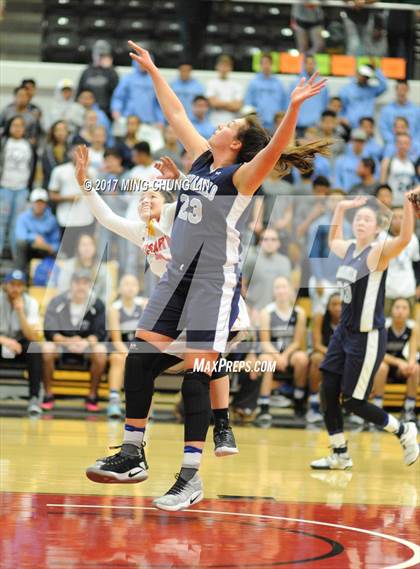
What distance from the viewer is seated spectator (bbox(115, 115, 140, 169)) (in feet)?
Result: 44.8

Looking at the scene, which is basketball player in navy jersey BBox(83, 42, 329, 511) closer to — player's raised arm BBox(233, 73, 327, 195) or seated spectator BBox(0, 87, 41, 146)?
player's raised arm BBox(233, 73, 327, 195)

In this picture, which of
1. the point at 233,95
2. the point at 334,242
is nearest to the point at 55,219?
the point at 233,95

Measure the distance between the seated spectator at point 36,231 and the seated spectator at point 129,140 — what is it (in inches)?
48.9

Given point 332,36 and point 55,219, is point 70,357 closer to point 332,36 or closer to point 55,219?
point 55,219

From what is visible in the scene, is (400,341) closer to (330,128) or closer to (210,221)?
(330,128)

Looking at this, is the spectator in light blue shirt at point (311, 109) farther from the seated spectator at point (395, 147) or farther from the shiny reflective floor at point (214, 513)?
the shiny reflective floor at point (214, 513)

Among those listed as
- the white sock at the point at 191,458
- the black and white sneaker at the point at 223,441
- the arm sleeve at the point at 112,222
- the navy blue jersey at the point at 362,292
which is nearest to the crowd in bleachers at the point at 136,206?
the navy blue jersey at the point at 362,292

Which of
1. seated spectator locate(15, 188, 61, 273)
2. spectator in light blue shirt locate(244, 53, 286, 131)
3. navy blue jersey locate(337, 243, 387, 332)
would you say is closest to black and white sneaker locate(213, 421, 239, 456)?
navy blue jersey locate(337, 243, 387, 332)

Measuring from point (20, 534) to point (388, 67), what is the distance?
12964 millimetres

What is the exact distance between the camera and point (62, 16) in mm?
17250

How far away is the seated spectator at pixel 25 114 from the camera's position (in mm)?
14070

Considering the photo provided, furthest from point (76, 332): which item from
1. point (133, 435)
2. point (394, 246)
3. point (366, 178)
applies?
point (133, 435)

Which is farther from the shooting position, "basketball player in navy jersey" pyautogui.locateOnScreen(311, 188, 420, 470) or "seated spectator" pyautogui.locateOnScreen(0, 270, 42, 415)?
"seated spectator" pyautogui.locateOnScreen(0, 270, 42, 415)

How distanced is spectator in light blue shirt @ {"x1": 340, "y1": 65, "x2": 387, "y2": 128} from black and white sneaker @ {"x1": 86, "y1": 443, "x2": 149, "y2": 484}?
10.8m
